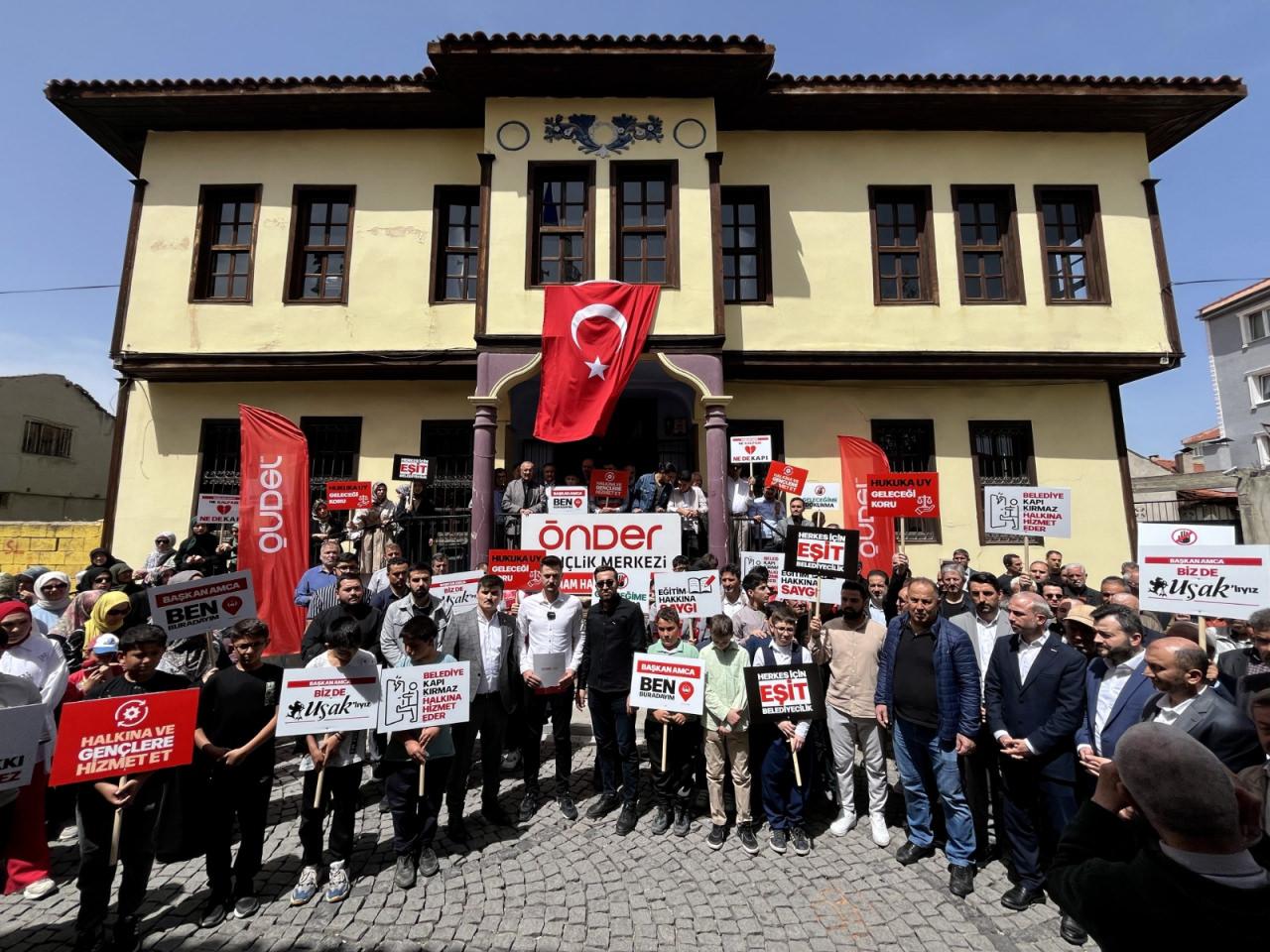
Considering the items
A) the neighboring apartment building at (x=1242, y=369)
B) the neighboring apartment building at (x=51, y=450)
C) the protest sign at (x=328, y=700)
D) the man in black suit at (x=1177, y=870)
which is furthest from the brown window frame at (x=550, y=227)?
the neighboring apartment building at (x=1242, y=369)

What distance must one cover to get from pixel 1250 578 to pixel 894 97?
399 inches

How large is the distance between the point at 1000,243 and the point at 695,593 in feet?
34.3

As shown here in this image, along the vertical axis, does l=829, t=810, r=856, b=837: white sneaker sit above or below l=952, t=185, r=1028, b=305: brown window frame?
below

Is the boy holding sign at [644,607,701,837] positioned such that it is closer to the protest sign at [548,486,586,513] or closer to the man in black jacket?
the man in black jacket

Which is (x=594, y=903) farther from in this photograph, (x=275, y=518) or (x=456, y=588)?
(x=275, y=518)

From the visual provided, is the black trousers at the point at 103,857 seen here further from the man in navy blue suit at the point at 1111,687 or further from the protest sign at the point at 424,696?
the man in navy blue suit at the point at 1111,687

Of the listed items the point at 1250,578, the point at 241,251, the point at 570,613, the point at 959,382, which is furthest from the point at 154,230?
the point at 1250,578

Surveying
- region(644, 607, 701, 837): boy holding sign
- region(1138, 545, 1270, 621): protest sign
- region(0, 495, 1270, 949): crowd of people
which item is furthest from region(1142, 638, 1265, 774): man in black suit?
region(644, 607, 701, 837): boy holding sign

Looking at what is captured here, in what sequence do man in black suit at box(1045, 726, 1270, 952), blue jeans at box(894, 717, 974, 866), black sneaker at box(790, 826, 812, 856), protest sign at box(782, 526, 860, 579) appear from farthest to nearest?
1. protest sign at box(782, 526, 860, 579)
2. black sneaker at box(790, 826, 812, 856)
3. blue jeans at box(894, 717, 974, 866)
4. man in black suit at box(1045, 726, 1270, 952)

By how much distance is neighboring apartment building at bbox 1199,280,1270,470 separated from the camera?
29312 millimetres

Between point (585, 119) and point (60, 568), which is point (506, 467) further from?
point (60, 568)

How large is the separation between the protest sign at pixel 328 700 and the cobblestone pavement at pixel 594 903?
3.90ft

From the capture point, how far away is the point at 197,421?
37.7 feet

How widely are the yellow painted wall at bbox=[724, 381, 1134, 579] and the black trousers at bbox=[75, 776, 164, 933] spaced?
32.9 feet
